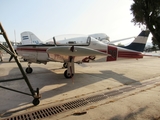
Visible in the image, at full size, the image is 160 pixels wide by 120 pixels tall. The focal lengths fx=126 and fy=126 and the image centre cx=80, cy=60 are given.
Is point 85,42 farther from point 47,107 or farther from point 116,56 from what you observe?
point 47,107

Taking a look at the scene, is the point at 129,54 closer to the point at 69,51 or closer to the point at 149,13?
the point at 69,51

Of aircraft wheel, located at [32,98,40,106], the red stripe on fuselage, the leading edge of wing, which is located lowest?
aircraft wheel, located at [32,98,40,106]

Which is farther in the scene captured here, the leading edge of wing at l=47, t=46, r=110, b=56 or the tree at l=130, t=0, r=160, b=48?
the leading edge of wing at l=47, t=46, r=110, b=56

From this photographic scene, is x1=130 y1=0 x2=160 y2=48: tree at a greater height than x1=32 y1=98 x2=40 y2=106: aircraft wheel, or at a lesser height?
greater

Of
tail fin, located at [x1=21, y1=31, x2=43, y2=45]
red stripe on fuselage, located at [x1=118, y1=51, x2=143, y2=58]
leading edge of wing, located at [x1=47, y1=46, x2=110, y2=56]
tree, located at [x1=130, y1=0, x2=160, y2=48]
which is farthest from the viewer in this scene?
tail fin, located at [x1=21, y1=31, x2=43, y2=45]

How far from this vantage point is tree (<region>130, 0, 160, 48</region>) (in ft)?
7.08

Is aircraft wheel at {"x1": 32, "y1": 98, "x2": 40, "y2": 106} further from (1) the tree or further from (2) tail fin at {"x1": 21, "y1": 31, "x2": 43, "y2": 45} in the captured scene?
(2) tail fin at {"x1": 21, "y1": 31, "x2": 43, "y2": 45}

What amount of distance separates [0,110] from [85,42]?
5148mm

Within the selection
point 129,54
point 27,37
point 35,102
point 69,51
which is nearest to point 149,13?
point 69,51

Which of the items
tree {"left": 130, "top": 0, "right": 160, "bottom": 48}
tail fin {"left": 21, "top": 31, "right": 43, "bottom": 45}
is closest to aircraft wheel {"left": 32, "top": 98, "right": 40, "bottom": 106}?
tree {"left": 130, "top": 0, "right": 160, "bottom": 48}

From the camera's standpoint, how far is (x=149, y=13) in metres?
2.23

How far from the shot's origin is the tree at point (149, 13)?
216cm

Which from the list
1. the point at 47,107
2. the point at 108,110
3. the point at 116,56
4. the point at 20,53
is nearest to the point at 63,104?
the point at 47,107

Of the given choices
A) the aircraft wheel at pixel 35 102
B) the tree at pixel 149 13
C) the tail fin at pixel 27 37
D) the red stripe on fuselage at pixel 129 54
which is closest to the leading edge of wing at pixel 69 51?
the aircraft wheel at pixel 35 102
